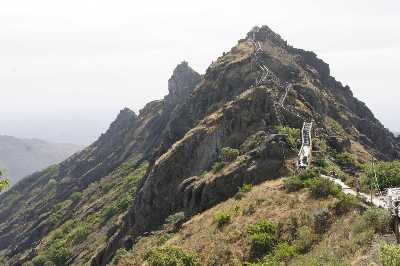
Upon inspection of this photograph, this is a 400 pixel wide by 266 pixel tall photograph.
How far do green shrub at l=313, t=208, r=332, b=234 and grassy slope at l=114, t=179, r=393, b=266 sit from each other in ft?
1.70

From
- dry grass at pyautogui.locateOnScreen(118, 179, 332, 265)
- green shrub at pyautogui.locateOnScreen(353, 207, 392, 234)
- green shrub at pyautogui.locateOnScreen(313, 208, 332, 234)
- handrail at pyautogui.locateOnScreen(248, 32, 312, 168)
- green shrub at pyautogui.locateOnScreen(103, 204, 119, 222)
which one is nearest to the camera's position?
green shrub at pyautogui.locateOnScreen(353, 207, 392, 234)

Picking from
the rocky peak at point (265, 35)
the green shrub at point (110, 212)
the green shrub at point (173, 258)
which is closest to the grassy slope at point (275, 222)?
the green shrub at point (173, 258)

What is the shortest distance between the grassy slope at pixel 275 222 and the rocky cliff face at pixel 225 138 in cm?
536

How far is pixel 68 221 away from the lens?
139 metres

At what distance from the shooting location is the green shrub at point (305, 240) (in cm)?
3600

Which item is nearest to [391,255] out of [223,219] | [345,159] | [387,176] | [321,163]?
[223,219]

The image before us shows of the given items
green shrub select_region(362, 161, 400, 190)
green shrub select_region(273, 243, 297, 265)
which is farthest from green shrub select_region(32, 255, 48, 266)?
green shrub select_region(273, 243, 297, 265)

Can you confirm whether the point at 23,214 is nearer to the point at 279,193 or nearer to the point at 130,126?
the point at 130,126

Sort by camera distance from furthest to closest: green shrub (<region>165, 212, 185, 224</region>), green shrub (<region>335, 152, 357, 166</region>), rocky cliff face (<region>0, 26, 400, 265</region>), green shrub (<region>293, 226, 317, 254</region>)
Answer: green shrub (<region>335, 152, 357, 166</region>) → rocky cliff face (<region>0, 26, 400, 265</region>) → green shrub (<region>165, 212, 185, 224</region>) → green shrub (<region>293, 226, 317, 254</region>)

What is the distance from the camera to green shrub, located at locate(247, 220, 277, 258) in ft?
129

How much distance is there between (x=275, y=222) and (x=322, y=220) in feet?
16.3

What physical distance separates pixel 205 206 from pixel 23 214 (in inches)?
5719

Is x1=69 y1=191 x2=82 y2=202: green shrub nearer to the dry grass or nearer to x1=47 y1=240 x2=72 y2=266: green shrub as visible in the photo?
x1=47 y1=240 x2=72 y2=266: green shrub

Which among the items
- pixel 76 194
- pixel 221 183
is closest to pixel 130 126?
pixel 76 194
